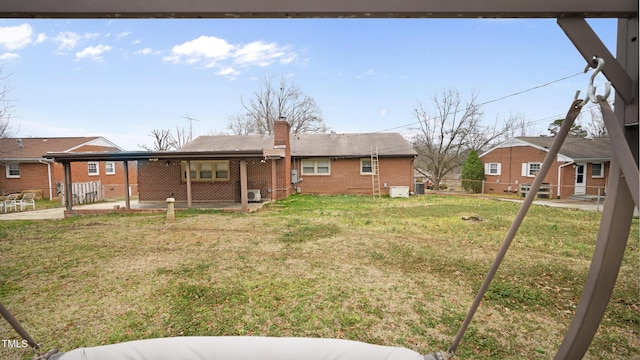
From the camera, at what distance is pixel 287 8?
51.3 inches

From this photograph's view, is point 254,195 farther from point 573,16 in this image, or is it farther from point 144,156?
point 573,16

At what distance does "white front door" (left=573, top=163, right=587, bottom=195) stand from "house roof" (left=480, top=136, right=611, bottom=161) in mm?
868

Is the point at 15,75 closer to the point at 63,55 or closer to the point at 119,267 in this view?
the point at 63,55

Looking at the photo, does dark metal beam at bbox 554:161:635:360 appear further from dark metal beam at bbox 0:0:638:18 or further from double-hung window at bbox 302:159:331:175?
double-hung window at bbox 302:159:331:175

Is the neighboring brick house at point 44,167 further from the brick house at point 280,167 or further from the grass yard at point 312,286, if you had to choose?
the grass yard at point 312,286

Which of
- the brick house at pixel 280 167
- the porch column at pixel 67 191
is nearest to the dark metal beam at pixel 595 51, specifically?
the brick house at pixel 280 167

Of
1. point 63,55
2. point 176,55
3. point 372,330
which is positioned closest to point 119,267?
point 372,330

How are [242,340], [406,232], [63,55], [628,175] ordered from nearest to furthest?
[628,175] → [242,340] → [406,232] → [63,55]

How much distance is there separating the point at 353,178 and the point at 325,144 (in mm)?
3602

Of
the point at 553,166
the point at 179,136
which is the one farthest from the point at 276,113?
the point at 553,166

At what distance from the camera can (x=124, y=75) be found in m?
14.0

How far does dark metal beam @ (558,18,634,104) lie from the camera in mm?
1198

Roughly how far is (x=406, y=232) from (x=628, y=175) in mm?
7028

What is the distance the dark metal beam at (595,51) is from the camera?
1.20 m
